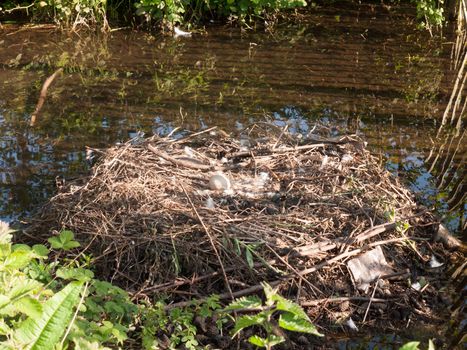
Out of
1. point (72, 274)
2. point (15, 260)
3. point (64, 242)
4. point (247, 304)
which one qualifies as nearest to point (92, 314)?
point (72, 274)

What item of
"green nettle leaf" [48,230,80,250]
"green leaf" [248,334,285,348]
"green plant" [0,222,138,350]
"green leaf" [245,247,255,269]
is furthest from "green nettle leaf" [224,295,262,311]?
"green leaf" [245,247,255,269]

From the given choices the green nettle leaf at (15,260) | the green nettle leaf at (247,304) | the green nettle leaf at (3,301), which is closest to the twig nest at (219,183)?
the green nettle leaf at (15,260)

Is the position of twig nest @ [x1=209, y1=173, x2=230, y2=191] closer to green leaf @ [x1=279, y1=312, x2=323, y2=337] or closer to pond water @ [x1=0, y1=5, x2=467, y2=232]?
pond water @ [x1=0, y1=5, x2=467, y2=232]

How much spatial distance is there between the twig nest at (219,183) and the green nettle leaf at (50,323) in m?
2.43

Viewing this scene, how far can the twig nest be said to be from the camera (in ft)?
13.8

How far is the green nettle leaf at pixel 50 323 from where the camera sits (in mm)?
1776

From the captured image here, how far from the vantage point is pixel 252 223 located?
12.6 feet

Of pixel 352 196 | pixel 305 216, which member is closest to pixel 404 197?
pixel 352 196

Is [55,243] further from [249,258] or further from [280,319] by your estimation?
[280,319]

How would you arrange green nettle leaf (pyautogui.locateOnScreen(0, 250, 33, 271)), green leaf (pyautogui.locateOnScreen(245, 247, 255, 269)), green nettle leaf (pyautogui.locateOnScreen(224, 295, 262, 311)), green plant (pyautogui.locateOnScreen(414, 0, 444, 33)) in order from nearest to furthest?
green nettle leaf (pyautogui.locateOnScreen(224, 295, 262, 311)), green nettle leaf (pyautogui.locateOnScreen(0, 250, 33, 271)), green leaf (pyautogui.locateOnScreen(245, 247, 255, 269)), green plant (pyautogui.locateOnScreen(414, 0, 444, 33))

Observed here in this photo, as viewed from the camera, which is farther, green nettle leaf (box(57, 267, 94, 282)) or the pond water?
the pond water

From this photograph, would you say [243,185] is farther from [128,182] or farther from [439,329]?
[439,329]

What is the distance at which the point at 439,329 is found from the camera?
352 centimetres

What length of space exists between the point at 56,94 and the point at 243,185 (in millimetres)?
3096
